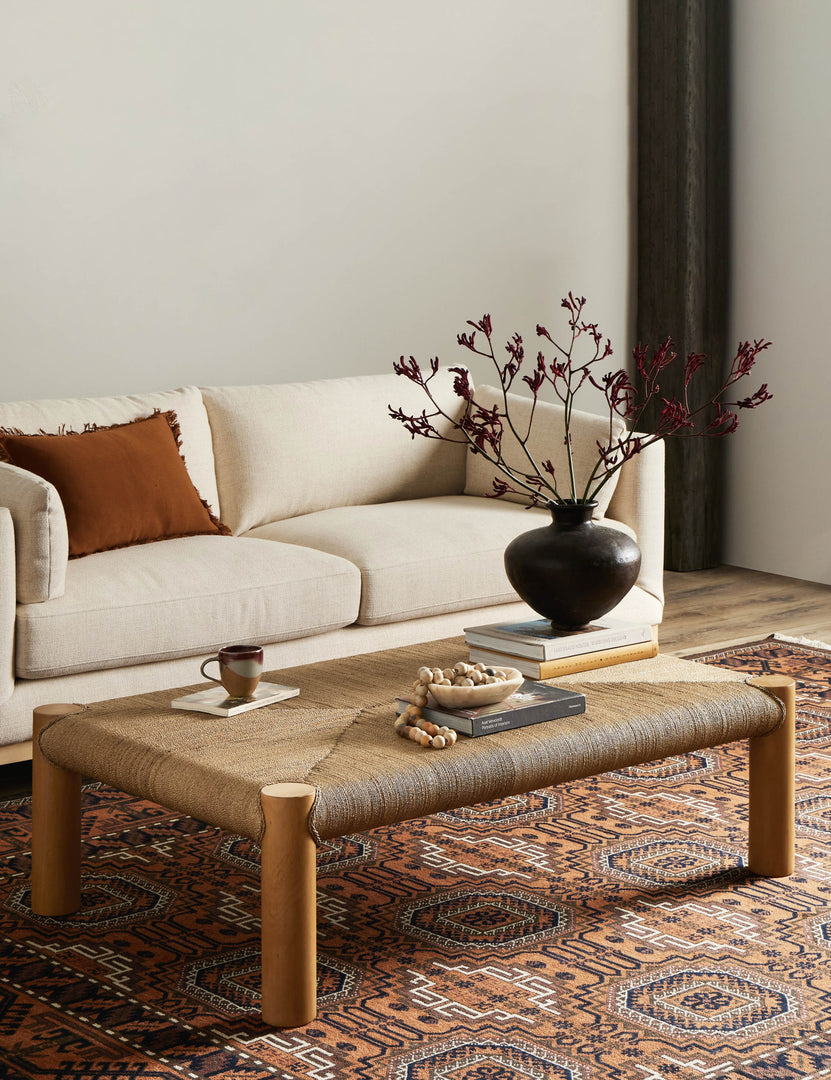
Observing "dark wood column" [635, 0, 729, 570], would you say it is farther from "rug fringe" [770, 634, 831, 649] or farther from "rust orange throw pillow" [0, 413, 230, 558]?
"rust orange throw pillow" [0, 413, 230, 558]

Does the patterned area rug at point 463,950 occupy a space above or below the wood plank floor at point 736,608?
above

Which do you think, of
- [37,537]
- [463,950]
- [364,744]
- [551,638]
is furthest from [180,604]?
[463,950]

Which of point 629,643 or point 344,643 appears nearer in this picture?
point 629,643

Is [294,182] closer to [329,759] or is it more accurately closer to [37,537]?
[37,537]

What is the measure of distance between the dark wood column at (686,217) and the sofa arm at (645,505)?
1458 mm

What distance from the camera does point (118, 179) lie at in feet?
13.8

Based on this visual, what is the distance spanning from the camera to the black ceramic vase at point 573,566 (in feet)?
8.25

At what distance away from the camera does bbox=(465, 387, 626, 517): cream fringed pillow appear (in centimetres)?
385

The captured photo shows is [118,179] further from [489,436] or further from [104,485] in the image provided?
[489,436]

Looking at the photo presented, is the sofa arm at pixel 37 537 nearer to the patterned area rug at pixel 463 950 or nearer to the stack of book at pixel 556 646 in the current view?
the patterned area rug at pixel 463 950

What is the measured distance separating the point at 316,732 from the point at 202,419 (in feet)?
5.91

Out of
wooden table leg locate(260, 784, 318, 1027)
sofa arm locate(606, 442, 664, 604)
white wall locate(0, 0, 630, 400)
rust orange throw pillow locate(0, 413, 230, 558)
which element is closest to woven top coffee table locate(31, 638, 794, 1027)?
wooden table leg locate(260, 784, 318, 1027)

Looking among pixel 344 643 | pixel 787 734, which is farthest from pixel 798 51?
pixel 787 734

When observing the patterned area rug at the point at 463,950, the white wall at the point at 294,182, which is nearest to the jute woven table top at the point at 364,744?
the patterned area rug at the point at 463,950
